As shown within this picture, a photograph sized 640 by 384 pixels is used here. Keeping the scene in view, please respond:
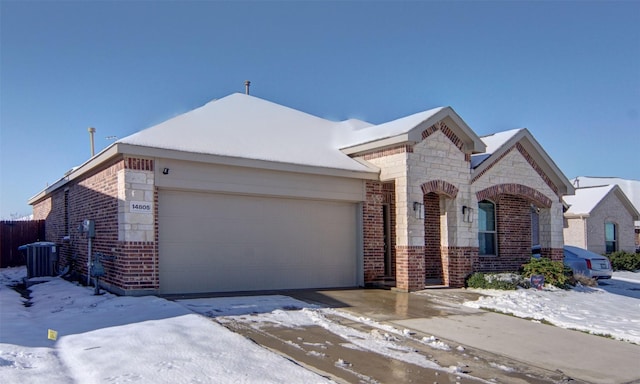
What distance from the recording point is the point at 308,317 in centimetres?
934

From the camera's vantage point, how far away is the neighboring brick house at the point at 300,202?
11.4m

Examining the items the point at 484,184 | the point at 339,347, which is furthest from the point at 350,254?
the point at 339,347

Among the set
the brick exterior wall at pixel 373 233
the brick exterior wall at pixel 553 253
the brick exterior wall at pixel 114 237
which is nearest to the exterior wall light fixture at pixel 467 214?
the brick exterior wall at pixel 373 233

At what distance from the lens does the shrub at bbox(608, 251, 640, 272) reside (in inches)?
1030

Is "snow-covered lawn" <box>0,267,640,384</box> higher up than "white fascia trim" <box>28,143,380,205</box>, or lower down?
lower down

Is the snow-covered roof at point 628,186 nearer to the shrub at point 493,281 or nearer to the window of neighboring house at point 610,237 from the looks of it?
the window of neighboring house at point 610,237

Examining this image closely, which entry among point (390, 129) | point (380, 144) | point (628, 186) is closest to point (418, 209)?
point (380, 144)

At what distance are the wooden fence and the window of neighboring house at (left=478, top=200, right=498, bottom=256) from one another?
671 inches

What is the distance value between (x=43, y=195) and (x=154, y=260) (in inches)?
463

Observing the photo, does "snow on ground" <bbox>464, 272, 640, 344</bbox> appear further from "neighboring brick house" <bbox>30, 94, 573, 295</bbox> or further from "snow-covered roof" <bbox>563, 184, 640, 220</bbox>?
"snow-covered roof" <bbox>563, 184, 640, 220</bbox>

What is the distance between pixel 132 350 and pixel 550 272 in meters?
11.6

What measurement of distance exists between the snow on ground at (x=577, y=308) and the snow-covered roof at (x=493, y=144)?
13.3 ft

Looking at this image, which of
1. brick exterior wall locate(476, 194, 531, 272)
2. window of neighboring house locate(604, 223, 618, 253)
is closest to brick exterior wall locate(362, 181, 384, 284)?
brick exterior wall locate(476, 194, 531, 272)

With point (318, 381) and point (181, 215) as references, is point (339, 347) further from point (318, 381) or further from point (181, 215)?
point (181, 215)
